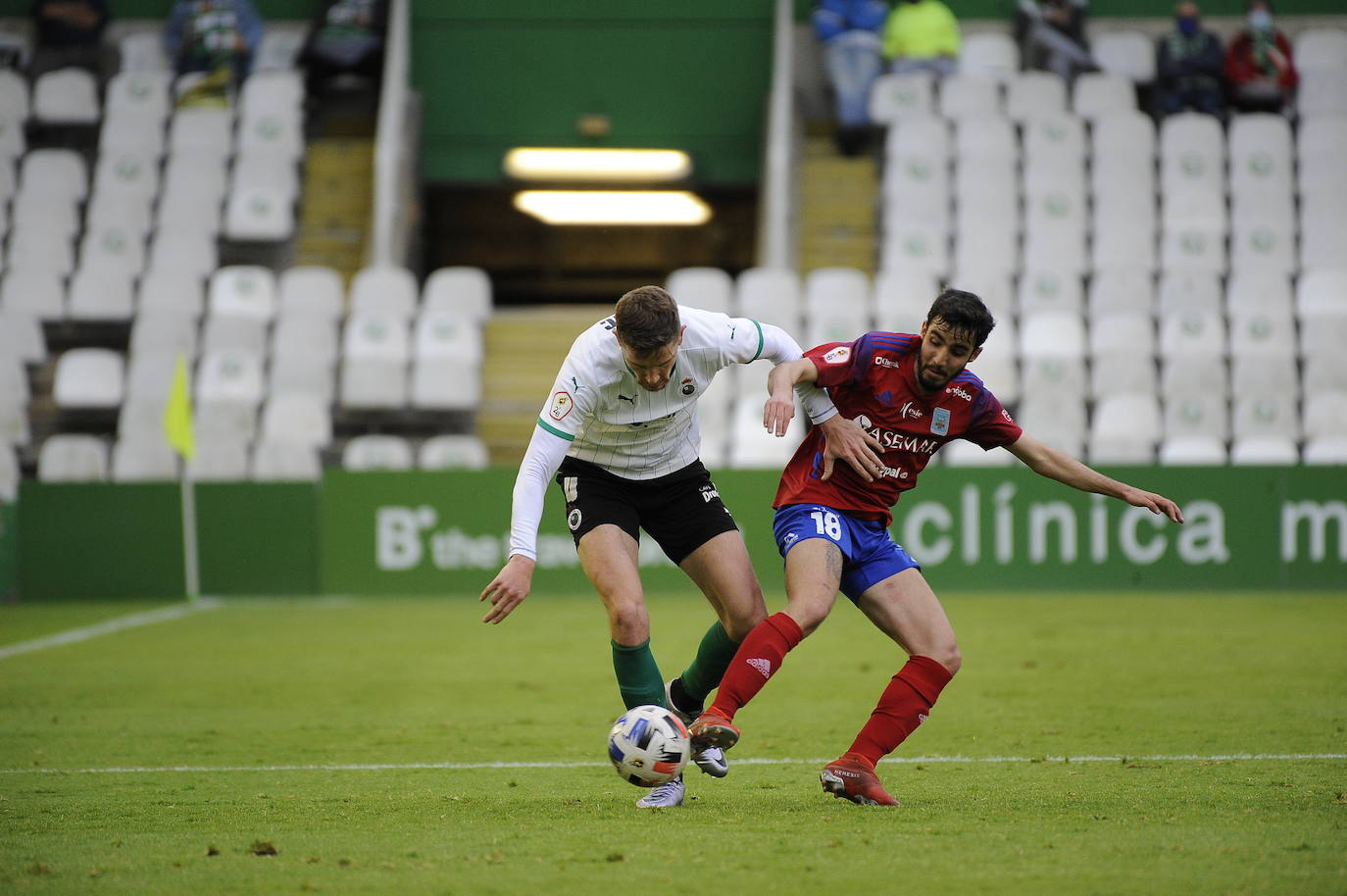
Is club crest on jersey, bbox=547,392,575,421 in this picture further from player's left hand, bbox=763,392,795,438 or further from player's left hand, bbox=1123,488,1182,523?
player's left hand, bbox=1123,488,1182,523

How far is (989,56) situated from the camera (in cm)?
2078

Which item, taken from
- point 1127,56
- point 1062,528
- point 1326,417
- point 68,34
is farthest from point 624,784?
point 68,34

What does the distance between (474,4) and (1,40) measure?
6.46 m

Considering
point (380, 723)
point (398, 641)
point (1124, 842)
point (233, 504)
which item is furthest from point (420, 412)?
point (1124, 842)

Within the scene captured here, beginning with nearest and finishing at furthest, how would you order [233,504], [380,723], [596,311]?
[380,723]
[233,504]
[596,311]

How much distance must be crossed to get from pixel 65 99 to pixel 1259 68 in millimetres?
15286

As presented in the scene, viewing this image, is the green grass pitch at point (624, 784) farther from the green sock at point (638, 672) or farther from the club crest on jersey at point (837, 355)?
the club crest on jersey at point (837, 355)

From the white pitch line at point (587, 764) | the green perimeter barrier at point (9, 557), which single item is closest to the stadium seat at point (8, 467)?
the green perimeter barrier at point (9, 557)

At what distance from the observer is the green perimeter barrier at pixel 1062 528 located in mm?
14391

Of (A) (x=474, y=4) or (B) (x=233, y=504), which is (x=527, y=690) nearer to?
(B) (x=233, y=504)

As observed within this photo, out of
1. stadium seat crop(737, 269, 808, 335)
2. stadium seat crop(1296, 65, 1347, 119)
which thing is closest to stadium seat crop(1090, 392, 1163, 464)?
stadium seat crop(737, 269, 808, 335)

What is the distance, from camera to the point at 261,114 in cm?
2017

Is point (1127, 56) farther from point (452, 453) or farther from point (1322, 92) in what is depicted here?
point (452, 453)

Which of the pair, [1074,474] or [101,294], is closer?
[1074,474]
